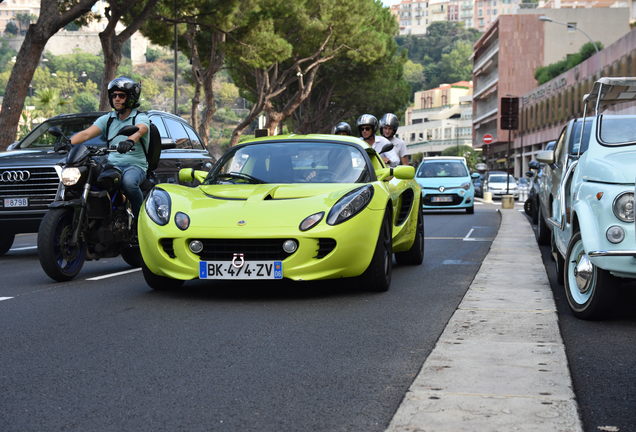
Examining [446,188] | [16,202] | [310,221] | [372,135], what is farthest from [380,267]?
[446,188]

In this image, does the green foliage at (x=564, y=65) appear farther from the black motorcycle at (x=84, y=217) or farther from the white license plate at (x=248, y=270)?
the white license plate at (x=248, y=270)

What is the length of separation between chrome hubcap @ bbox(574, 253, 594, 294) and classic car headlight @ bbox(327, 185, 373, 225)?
1.71 meters

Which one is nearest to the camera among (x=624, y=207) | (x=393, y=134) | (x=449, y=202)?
(x=624, y=207)

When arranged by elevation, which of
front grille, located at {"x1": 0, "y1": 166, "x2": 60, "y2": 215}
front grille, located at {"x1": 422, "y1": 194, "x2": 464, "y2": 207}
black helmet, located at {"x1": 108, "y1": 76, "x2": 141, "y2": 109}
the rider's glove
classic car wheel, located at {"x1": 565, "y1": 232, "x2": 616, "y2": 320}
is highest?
black helmet, located at {"x1": 108, "y1": 76, "x2": 141, "y2": 109}

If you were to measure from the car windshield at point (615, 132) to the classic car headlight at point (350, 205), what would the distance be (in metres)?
1.78

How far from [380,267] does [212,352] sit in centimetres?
270

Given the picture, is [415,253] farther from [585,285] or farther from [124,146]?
[585,285]

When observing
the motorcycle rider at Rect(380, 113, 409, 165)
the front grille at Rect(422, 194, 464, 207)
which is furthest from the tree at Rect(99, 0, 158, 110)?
the motorcycle rider at Rect(380, 113, 409, 165)

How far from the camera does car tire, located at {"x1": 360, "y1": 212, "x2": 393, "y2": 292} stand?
7934 millimetres

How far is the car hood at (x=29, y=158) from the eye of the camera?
1233cm

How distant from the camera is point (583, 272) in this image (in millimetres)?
6820

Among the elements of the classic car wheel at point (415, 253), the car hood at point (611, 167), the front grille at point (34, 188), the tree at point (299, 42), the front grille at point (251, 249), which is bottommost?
the classic car wheel at point (415, 253)

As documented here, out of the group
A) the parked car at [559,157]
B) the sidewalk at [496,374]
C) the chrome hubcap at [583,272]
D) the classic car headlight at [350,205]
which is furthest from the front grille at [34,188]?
the chrome hubcap at [583,272]

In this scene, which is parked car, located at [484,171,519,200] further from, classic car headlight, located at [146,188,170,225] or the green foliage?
classic car headlight, located at [146,188,170,225]
